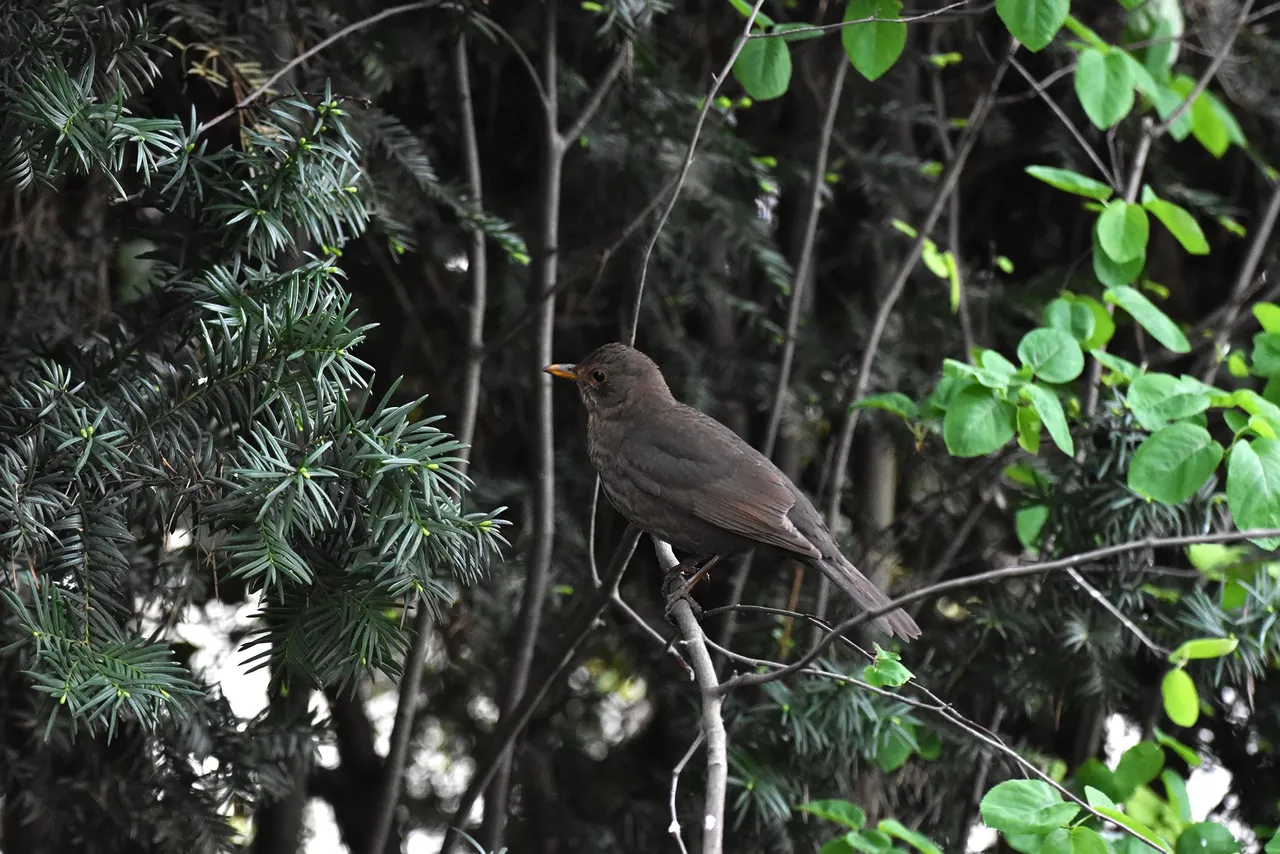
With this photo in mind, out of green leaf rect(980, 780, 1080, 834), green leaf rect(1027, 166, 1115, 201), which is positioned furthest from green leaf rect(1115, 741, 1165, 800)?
green leaf rect(1027, 166, 1115, 201)

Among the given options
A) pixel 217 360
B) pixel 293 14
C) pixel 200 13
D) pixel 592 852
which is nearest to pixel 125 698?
pixel 217 360

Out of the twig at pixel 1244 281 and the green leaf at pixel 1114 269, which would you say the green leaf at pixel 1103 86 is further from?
the twig at pixel 1244 281

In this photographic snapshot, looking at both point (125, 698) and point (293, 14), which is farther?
point (293, 14)

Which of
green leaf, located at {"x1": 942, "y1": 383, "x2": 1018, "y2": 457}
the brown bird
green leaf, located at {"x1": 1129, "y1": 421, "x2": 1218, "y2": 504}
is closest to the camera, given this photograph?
green leaf, located at {"x1": 1129, "y1": 421, "x2": 1218, "y2": 504}

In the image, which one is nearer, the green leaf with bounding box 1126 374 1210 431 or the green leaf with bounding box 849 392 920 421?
the green leaf with bounding box 1126 374 1210 431

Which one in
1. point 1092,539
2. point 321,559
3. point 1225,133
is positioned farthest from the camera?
point 1225,133

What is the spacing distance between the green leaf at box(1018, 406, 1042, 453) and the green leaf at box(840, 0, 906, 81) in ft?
2.37

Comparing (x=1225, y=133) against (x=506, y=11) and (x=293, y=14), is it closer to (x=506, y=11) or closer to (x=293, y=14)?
(x=506, y=11)

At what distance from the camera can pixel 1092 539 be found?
2.77 m

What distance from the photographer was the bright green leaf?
7.20 feet

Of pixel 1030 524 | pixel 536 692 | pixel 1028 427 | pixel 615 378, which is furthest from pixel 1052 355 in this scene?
pixel 536 692

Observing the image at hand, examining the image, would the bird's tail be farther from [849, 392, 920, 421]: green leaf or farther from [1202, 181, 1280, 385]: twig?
[1202, 181, 1280, 385]: twig

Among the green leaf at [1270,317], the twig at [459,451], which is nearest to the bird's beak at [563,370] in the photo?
the twig at [459,451]

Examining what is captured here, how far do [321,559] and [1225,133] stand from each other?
284cm
